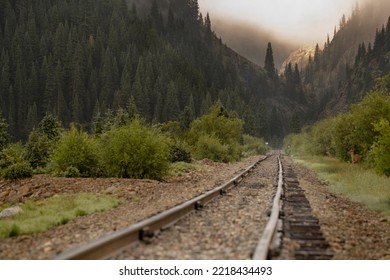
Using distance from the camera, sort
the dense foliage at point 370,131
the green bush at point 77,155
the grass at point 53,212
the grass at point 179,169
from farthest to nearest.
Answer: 1. the grass at point 179,169
2. the green bush at point 77,155
3. the dense foliage at point 370,131
4. the grass at point 53,212

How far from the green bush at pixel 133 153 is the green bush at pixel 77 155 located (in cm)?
122

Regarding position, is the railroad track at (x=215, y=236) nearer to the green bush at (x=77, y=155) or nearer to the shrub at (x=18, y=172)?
the green bush at (x=77, y=155)

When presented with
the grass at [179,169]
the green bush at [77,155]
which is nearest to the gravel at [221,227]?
the green bush at [77,155]

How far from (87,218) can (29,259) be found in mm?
3895

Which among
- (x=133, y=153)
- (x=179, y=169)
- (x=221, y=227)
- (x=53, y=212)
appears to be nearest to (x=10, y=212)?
(x=53, y=212)

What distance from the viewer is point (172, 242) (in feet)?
21.4

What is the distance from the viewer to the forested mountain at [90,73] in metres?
134

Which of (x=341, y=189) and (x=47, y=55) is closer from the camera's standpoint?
(x=341, y=189)

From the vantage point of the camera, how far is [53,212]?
34.9ft

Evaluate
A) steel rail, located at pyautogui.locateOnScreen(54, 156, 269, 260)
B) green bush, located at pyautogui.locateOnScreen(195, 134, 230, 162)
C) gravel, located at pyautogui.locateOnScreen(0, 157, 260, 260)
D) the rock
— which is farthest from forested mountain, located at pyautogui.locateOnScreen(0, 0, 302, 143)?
steel rail, located at pyautogui.locateOnScreen(54, 156, 269, 260)

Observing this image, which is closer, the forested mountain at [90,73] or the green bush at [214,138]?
the green bush at [214,138]

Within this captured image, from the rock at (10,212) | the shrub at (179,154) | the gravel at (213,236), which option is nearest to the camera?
the gravel at (213,236)
